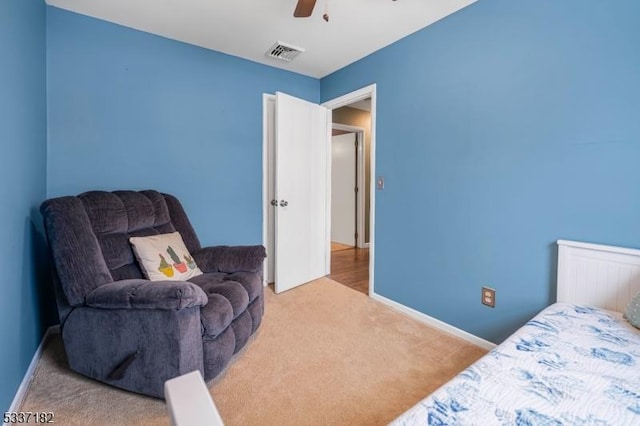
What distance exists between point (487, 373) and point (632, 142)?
4.60 feet

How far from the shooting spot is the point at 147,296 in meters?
1.45

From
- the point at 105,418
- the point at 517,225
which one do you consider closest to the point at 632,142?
the point at 517,225

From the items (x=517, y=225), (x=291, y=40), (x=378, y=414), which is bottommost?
(x=378, y=414)

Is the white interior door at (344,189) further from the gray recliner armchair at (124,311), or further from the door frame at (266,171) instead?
the gray recliner armchair at (124,311)

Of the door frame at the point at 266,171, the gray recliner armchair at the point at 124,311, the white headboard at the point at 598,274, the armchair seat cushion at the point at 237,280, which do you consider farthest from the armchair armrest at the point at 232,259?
the white headboard at the point at 598,274

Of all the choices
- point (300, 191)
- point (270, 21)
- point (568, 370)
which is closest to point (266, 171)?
point (300, 191)

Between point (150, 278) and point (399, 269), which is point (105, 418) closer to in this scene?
point (150, 278)

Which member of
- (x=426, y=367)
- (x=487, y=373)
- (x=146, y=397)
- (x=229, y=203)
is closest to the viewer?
(x=487, y=373)

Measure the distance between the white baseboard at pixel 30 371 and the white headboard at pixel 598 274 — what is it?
282 cm

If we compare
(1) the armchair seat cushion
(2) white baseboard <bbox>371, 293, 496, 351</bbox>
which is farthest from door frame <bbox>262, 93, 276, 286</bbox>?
(2) white baseboard <bbox>371, 293, 496, 351</bbox>

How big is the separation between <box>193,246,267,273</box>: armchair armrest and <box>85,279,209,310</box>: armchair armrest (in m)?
0.71

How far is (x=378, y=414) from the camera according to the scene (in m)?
1.49

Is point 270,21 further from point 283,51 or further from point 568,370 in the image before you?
point 568,370

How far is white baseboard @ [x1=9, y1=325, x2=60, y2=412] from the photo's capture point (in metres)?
1.47
